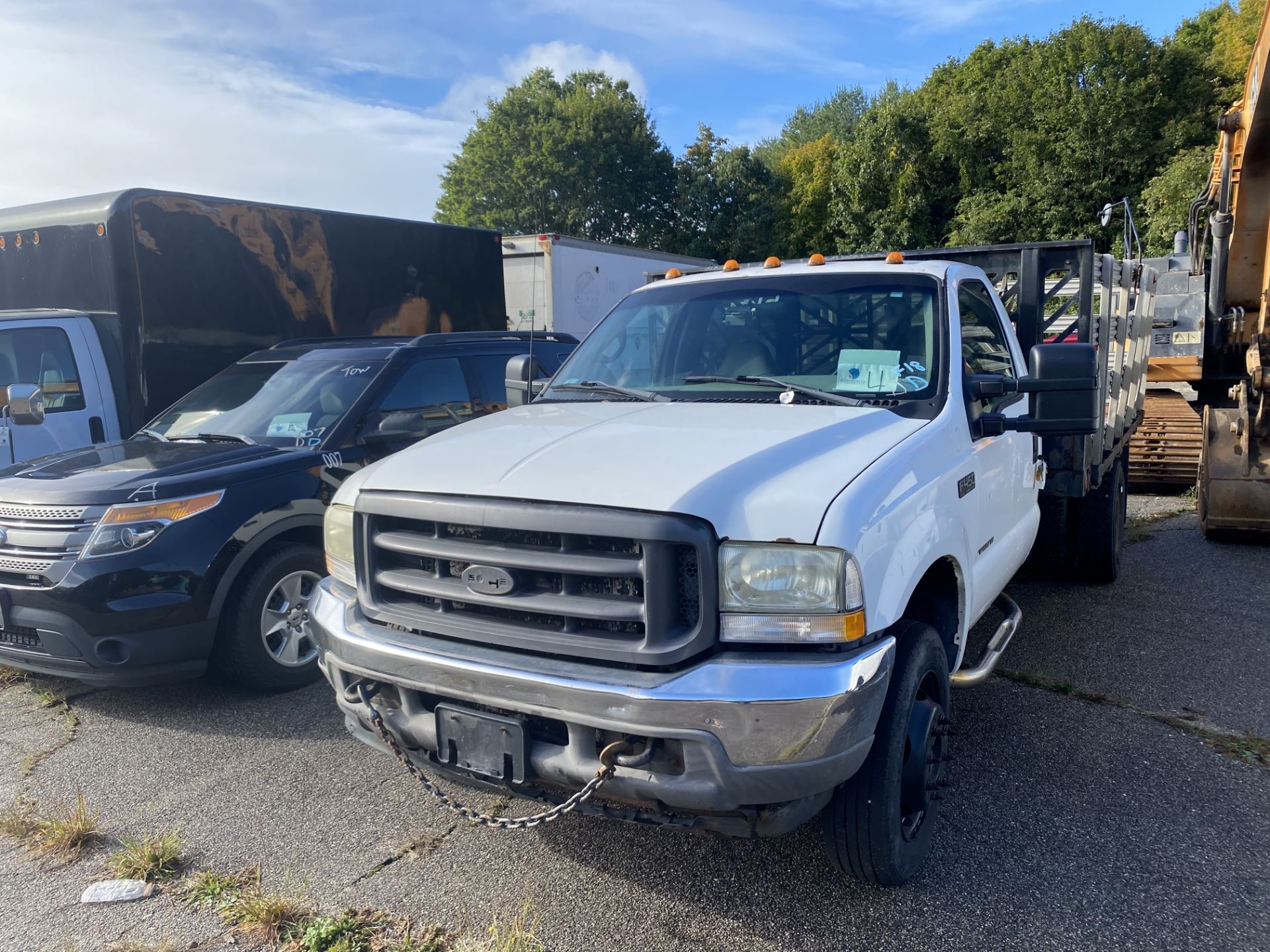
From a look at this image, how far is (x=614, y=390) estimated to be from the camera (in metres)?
3.91

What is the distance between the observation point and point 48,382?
6.46 meters

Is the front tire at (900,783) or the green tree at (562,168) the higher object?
the green tree at (562,168)

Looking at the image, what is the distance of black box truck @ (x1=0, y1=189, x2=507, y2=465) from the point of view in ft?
21.3

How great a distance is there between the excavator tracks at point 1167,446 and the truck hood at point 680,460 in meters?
8.12

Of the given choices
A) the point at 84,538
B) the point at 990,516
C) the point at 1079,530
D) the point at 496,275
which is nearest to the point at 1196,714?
the point at 990,516

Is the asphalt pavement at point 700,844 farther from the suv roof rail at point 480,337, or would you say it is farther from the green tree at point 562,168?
the green tree at point 562,168

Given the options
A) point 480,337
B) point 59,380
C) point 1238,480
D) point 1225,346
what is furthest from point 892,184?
point 59,380

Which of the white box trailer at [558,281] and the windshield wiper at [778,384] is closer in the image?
the windshield wiper at [778,384]

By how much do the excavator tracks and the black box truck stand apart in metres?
8.06

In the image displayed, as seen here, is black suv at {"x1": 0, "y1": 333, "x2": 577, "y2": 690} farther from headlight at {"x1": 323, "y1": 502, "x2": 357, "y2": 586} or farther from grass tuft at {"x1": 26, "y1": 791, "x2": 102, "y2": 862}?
Result: headlight at {"x1": 323, "y1": 502, "x2": 357, "y2": 586}

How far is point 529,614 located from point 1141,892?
2.15 m

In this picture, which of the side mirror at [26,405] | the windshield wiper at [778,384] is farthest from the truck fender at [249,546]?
the windshield wiper at [778,384]

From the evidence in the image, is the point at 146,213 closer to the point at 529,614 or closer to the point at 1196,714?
the point at 529,614

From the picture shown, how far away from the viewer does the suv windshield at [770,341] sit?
3.66 meters
